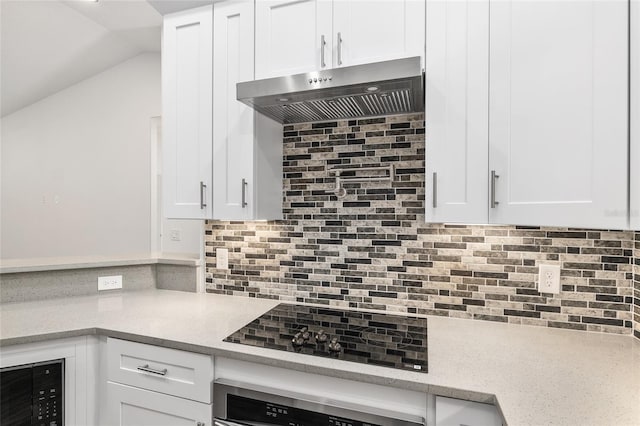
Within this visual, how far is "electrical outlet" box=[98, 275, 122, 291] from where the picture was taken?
2.04 metres

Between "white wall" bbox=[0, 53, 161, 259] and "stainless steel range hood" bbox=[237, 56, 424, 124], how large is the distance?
2.24 meters

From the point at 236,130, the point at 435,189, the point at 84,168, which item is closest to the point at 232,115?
the point at 236,130

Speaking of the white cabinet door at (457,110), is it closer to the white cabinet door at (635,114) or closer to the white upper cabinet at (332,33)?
the white upper cabinet at (332,33)

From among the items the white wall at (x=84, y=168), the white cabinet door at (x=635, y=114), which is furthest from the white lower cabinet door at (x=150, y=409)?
the white wall at (x=84, y=168)

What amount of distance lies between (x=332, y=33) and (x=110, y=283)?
1.81 m

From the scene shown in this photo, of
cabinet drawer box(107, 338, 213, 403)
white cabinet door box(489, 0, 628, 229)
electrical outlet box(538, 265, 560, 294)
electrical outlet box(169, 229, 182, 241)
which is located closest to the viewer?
white cabinet door box(489, 0, 628, 229)

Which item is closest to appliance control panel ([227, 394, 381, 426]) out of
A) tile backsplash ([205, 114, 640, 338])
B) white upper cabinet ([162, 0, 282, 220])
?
tile backsplash ([205, 114, 640, 338])

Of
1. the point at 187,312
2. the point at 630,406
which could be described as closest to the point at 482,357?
the point at 630,406

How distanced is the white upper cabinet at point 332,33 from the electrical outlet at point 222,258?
0.98m

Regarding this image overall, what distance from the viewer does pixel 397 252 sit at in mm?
1718

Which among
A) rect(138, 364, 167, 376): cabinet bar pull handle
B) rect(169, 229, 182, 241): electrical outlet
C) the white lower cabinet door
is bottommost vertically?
the white lower cabinet door

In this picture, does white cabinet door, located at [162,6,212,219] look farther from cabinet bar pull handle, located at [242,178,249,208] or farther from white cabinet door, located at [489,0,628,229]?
white cabinet door, located at [489,0,628,229]

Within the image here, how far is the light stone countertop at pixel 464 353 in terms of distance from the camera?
93cm

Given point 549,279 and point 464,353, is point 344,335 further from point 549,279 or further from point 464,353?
point 549,279
